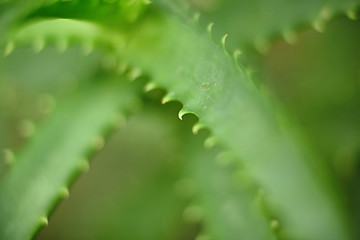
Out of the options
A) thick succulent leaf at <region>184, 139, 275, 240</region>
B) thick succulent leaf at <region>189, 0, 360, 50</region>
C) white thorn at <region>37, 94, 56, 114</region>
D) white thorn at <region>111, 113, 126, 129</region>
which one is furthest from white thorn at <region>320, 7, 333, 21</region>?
white thorn at <region>37, 94, 56, 114</region>

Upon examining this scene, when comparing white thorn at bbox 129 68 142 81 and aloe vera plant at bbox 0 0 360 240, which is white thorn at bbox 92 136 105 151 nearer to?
aloe vera plant at bbox 0 0 360 240

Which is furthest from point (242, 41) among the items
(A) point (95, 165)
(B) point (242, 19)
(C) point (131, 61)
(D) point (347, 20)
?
(A) point (95, 165)

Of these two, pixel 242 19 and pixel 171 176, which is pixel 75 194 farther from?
pixel 242 19

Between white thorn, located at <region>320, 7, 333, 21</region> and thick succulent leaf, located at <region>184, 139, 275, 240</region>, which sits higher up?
white thorn, located at <region>320, 7, 333, 21</region>

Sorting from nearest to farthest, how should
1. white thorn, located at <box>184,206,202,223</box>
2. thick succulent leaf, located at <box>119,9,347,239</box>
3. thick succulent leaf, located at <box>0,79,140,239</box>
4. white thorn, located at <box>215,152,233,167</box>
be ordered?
thick succulent leaf, located at <box>119,9,347,239</box> → thick succulent leaf, located at <box>0,79,140,239</box> → white thorn, located at <box>215,152,233,167</box> → white thorn, located at <box>184,206,202,223</box>

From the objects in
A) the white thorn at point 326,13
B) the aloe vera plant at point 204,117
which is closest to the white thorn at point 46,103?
the aloe vera plant at point 204,117
